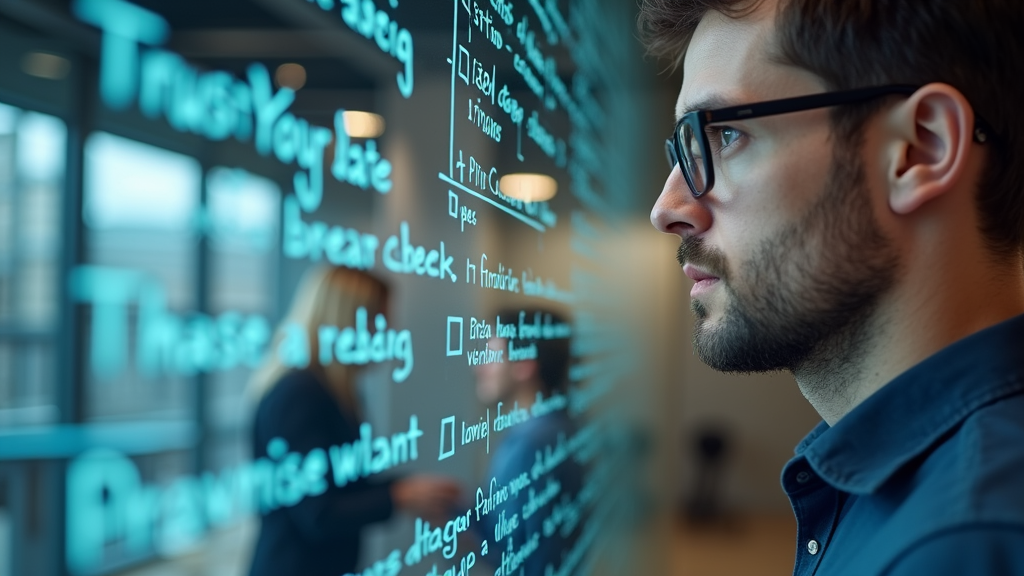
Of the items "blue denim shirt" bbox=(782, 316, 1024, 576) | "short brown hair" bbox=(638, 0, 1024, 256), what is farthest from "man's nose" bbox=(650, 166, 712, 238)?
"blue denim shirt" bbox=(782, 316, 1024, 576)

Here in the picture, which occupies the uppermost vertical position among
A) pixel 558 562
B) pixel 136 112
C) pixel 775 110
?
pixel 775 110

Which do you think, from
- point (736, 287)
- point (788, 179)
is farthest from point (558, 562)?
point (788, 179)

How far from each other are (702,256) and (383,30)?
1.53 ft

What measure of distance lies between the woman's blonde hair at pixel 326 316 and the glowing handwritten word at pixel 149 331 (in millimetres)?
36

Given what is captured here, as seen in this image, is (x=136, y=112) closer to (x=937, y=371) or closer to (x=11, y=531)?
(x=11, y=531)

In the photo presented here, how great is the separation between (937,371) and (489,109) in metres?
0.61

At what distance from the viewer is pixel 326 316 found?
2.34ft

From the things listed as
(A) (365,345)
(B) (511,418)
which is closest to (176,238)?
(A) (365,345)

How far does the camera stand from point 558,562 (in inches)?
62.7

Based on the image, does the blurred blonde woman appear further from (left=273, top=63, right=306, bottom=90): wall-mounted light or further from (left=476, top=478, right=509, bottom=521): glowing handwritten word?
(left=476, top=478, right=509, bottom=521): glowing handwritten word

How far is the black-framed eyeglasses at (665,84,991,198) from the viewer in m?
0.92

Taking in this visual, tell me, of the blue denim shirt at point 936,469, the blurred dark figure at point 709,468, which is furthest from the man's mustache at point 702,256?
the blurred dark figure at point 709,468

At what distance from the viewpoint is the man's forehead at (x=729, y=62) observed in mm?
995

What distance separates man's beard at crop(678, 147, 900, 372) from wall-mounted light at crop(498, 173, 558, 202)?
0.35 meters
